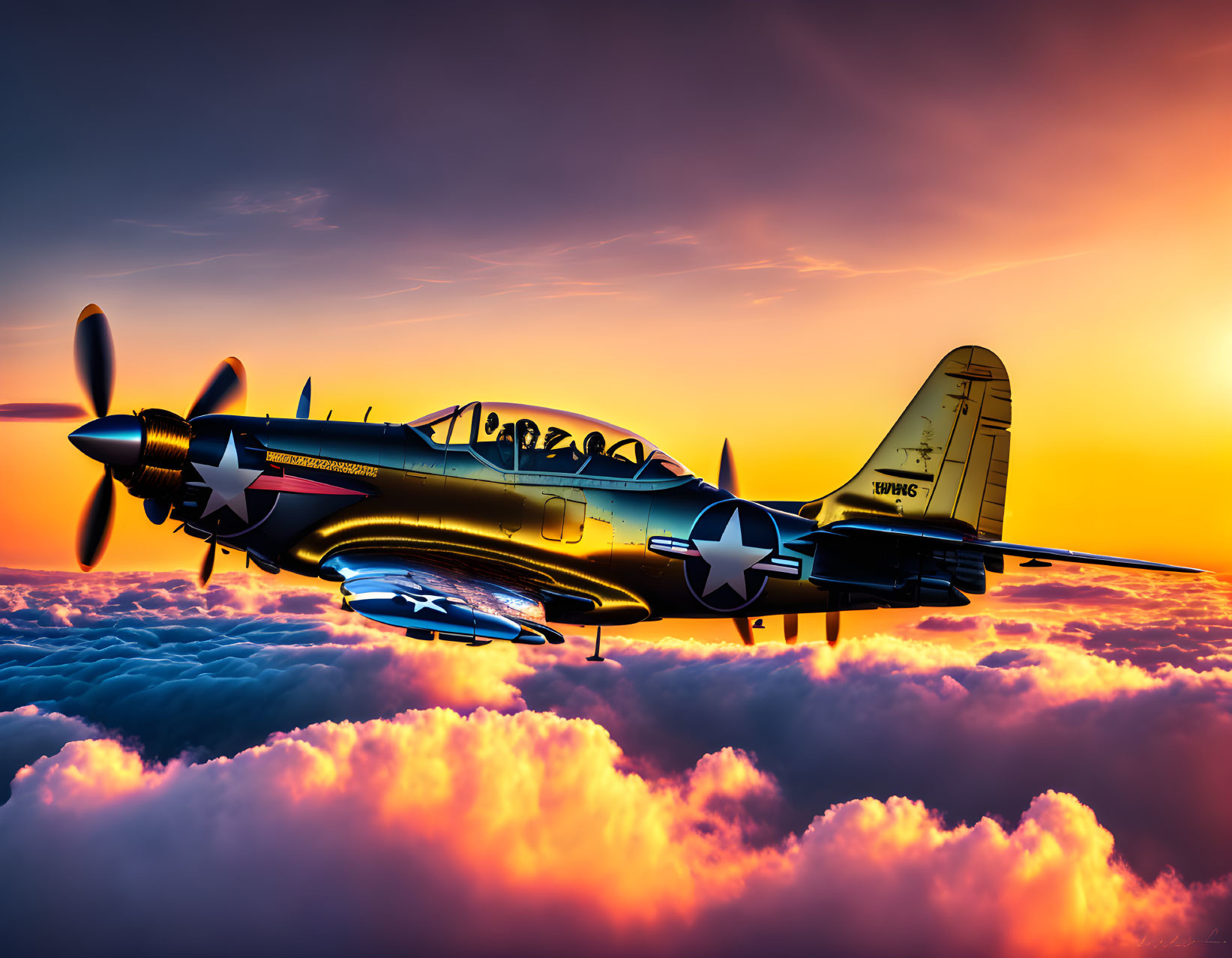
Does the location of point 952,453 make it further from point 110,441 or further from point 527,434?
point 110,441

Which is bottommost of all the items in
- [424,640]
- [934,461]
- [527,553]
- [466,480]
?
[424,640]

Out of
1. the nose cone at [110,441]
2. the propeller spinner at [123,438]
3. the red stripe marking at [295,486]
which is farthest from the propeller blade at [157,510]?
the red stripe marking at [295,486]

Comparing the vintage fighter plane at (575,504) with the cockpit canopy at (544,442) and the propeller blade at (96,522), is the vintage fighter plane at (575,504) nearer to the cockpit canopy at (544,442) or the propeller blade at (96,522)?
the cockpit canopy at (544,442)

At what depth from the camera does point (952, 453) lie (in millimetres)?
13242

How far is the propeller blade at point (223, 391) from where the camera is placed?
47.6 feet

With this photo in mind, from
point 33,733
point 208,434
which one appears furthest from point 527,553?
point 33,733

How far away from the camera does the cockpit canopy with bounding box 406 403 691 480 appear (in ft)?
43.1

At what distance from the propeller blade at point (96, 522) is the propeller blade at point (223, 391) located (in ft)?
6.56

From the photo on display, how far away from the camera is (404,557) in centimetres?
1298

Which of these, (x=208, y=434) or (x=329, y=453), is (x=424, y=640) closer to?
(x=329, y=453)

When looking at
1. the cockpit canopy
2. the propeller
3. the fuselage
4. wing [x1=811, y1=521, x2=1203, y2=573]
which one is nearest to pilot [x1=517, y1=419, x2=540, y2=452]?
the cockpit canopy

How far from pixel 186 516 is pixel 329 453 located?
2744 millimetres

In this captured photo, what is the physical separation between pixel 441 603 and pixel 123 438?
6.69m

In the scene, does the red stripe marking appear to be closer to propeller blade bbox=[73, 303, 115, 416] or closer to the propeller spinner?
the propeller spinner
